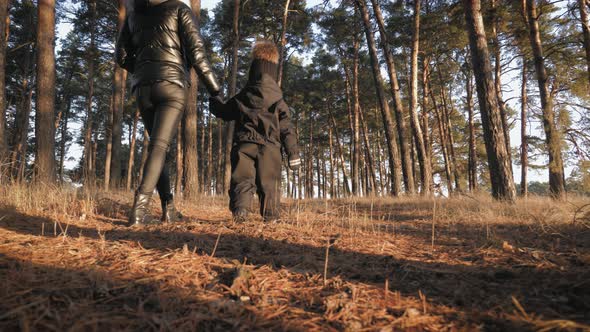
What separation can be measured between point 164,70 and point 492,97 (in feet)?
19.7

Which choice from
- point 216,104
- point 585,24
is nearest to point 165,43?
point 216,104

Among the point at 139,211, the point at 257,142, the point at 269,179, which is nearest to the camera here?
the point at 139,211

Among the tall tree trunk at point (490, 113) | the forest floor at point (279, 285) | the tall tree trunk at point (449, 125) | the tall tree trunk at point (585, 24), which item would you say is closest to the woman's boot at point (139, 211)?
the forest floor at point (279, 285)

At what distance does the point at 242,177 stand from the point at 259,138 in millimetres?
505

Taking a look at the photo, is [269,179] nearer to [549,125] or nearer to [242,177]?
[242,177]

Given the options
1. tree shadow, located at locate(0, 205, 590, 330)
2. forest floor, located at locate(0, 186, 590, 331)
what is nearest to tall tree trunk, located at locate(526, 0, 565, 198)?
forest floor, located at locate(0, 186, 590, 331)

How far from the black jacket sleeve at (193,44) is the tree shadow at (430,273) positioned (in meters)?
1.54

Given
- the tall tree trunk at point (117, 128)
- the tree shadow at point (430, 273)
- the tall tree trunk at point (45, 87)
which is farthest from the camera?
the tall tree trunk at point (117, 128)

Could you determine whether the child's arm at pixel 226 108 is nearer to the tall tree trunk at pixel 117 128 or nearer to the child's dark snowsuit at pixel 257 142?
the child's dark snowsuit at pixel 257 142

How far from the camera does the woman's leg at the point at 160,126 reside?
2650 millimetres

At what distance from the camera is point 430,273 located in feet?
5.28

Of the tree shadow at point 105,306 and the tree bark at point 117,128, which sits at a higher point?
the tree bark at point 117,128

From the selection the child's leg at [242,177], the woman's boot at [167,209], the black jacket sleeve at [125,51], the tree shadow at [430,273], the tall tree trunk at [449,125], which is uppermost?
the tall tree trunk at [449,125]

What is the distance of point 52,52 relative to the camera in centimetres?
588
